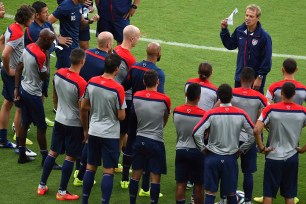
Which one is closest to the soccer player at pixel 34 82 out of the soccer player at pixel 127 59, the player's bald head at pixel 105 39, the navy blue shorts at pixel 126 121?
the player's bald head at pixel 105 39

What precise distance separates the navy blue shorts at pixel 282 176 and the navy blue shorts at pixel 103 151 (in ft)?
6.22

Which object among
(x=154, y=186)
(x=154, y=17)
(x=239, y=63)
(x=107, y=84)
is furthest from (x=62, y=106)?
(x=154, y=17)

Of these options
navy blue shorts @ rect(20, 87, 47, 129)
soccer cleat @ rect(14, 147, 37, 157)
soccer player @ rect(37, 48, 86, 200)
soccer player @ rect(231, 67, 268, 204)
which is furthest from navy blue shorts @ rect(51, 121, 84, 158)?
soccer player @ rect(231, 67, 268, 204)

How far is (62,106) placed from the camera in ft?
33.2

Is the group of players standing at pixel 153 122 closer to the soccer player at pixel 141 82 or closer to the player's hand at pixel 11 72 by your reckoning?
the soccer player at pixel 141 82

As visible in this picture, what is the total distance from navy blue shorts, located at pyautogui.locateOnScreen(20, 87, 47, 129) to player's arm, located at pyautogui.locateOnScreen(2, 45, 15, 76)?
2.11 feet

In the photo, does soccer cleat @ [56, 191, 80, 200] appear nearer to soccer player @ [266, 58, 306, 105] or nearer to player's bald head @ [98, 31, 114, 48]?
player's bald head @ [98, 31, 114, 48]

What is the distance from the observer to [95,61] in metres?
10.6

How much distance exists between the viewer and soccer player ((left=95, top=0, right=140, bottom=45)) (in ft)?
46.0

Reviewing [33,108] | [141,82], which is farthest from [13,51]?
[141,82]

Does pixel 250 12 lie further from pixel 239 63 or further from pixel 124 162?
pixel 124 162

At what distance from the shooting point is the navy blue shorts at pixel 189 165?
9.41 metres

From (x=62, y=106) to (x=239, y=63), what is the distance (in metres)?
3.12

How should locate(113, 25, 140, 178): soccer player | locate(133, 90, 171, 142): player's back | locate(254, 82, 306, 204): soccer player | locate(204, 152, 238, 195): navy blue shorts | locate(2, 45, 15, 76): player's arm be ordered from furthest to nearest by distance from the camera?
1. locate(2, 45, 15, 76): player's arm
2. locate(113, 25, 140, 178): soccer player
3. locate(133, 90, 171, 142): player's back
4. locate(254, 82, 306, 204): soccer player
5. locate(204, 152, 238, 195): navy blue shorts
